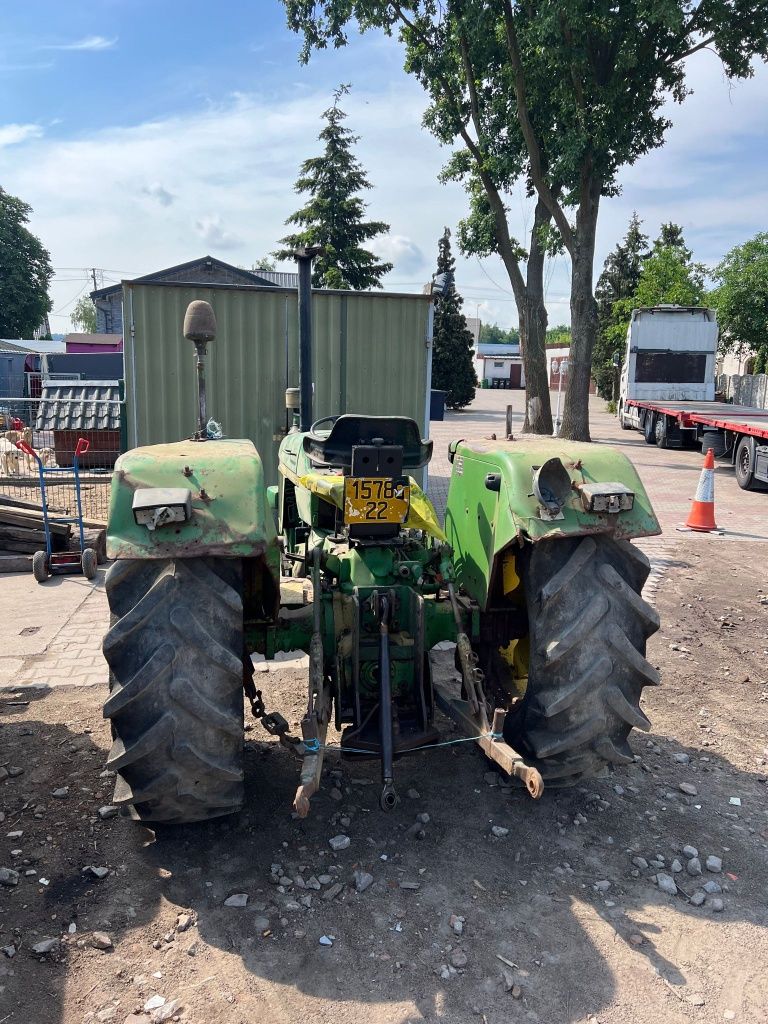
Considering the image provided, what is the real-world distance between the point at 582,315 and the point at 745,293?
1199 cm

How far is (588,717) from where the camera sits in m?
3.21

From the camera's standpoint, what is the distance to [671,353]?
2200 centimetres

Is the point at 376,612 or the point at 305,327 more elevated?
the point at 305,327

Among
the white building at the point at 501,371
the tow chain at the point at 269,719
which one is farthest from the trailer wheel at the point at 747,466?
the white building at the point at 501,371

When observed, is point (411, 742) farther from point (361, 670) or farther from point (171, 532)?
Result: point (171, 532)

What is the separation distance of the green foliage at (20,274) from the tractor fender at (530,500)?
2010 inches

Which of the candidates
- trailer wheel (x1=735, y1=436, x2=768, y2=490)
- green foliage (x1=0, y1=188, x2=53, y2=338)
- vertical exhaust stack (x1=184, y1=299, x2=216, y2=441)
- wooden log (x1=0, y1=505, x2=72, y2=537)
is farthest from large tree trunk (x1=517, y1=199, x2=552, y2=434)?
green foliage (x1=0, y1=188, x2=53, y2=338)

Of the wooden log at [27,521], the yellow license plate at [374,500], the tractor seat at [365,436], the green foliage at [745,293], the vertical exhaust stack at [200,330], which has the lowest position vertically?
the wooden log at [27,521]

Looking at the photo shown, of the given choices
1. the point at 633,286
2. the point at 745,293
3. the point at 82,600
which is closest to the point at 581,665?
the point at 82,600

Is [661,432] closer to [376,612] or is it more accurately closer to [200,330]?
[200,330]

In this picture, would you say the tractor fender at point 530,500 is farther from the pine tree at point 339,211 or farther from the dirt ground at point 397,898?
the pine tree at point 339,211

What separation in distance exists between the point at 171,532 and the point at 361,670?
1.14 metres

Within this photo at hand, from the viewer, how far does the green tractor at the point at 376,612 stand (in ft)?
9.63

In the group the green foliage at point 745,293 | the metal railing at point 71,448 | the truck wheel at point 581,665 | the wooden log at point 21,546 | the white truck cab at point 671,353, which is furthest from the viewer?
the green foliage at point 745,293
